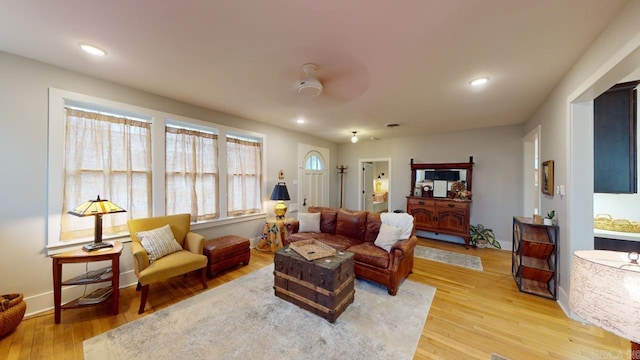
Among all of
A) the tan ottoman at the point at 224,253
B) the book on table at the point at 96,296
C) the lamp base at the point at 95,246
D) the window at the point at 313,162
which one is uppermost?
the window at the point at 313,162

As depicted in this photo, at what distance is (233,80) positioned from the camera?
8.41 ft

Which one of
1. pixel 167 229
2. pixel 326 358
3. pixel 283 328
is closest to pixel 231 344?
pixel 283 328

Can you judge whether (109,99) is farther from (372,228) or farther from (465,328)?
(465,328)

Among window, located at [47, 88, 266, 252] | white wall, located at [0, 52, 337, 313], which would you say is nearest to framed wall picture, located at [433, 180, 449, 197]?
window, located at [47, 88, 266, 252]

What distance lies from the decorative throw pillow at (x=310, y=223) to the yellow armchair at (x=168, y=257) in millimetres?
1625

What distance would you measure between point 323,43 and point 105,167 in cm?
303

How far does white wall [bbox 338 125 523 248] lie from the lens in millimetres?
4480

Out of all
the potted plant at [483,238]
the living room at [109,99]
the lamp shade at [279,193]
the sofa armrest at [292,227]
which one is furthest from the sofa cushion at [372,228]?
the potted plant at [483,238]

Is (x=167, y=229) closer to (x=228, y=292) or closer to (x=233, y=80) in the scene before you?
(x=228, y=292)

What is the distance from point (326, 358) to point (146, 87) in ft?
11.9

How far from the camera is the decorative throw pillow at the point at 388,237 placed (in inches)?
114

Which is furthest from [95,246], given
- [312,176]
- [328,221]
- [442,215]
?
[442,215]

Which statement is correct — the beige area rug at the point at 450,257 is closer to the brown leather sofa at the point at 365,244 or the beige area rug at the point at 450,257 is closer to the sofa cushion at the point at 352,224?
the brown leather sofa at the point at 365,244

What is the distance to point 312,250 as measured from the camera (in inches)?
102
